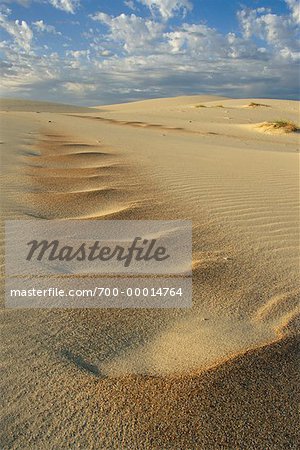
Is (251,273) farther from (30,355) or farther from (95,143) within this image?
(95,143)

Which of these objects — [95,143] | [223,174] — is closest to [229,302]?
[223,174]

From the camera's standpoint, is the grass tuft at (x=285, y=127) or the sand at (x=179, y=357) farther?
the grass tuft at (x=285, y=127)

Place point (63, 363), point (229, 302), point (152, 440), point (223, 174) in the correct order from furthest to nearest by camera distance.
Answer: point (223, 174) → point (229, 302) → point (63, 363) → point (152, 440)

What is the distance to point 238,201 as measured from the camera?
4355mm

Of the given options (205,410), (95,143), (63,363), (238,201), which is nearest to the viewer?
(205,410)

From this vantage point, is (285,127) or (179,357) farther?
(285,127)

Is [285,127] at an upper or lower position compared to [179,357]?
upper

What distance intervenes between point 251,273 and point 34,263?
52.4 inches

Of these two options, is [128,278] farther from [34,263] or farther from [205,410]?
[205,410]

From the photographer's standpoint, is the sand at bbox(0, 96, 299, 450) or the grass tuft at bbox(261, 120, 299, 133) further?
the grass tuft at bbox(261, 120, 299, 133)

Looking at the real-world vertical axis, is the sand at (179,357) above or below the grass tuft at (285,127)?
below

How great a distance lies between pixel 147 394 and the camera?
5.17 feet

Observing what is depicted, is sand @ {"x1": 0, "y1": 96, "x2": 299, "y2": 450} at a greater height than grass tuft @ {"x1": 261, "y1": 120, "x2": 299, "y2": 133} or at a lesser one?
lesser

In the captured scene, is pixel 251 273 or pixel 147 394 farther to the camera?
pixel 251 273
